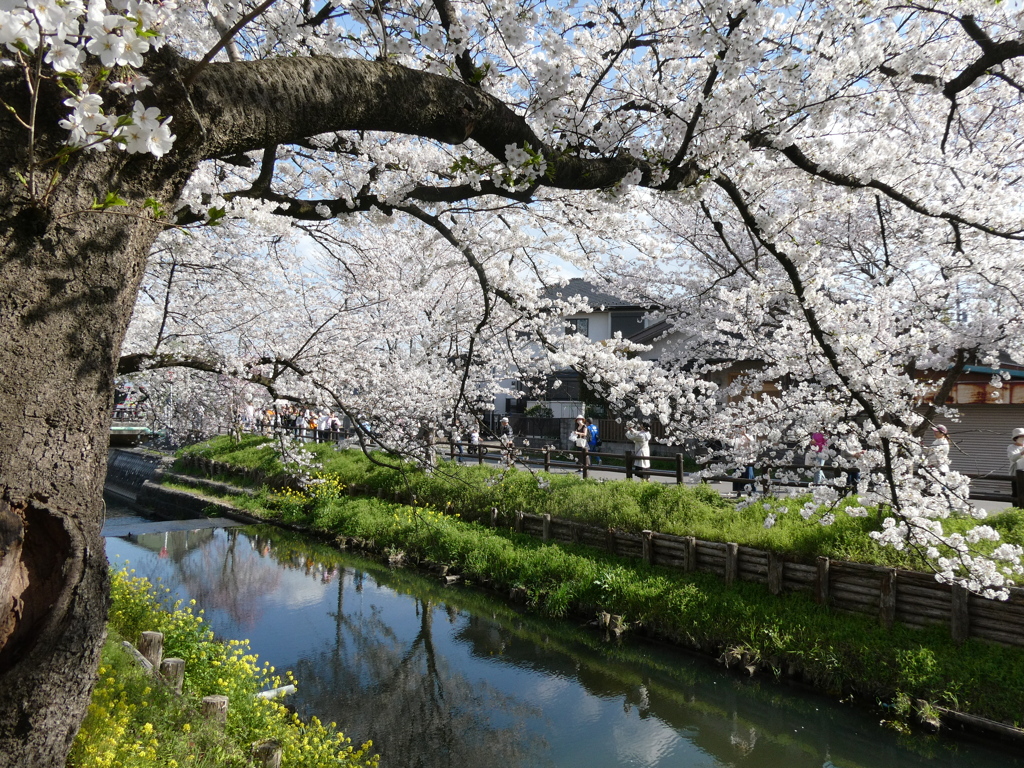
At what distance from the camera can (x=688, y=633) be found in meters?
8.59

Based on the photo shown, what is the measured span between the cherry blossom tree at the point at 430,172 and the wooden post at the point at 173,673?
2394 millimetres

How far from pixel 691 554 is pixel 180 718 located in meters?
6.94

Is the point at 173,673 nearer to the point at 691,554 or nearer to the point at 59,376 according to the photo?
the point at 59,376

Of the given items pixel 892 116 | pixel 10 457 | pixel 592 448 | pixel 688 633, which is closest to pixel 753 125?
pixel 892 116

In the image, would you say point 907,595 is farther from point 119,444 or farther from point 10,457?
point 119,444

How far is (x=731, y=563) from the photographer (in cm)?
897

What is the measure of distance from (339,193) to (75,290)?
16.0ft

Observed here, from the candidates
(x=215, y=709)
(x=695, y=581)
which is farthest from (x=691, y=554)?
(x=215, y=709)

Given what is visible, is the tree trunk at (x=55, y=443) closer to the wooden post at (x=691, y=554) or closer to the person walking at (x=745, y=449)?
the person walking at (x=745, y=449)

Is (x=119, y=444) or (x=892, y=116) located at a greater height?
(x=892, y=116)

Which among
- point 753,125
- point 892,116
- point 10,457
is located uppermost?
point 892,116

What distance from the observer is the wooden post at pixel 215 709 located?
459 cm

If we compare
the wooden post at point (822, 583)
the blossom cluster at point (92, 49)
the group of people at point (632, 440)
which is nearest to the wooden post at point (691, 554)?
the group of people at point (632, 440)

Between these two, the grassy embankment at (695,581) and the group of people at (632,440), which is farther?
the grassy embankment at (695,581)
